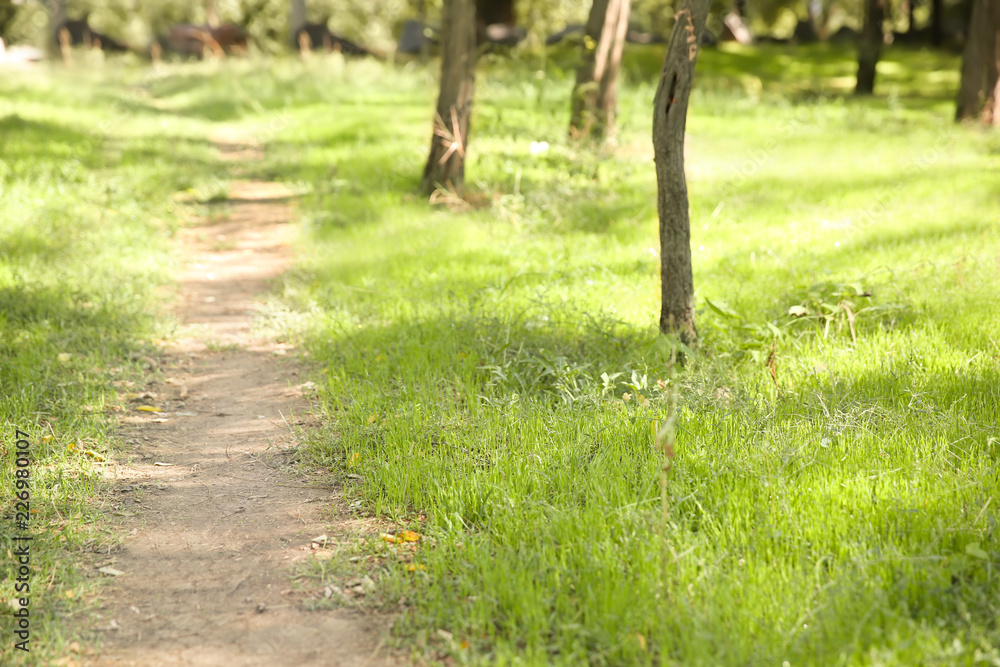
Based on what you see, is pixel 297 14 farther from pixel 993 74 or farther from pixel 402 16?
pixel 993 74

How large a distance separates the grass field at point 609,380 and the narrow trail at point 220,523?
218 mm

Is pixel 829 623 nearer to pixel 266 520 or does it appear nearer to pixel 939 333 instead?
pixel 266 520

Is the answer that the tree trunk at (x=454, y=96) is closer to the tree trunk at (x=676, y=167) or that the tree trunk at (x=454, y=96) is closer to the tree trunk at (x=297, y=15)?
the tree trunk at (x=676, y=167)

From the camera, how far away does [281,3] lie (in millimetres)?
40219

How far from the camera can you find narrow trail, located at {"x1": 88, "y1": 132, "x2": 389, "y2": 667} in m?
2.80

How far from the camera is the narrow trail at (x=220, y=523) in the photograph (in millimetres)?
2797

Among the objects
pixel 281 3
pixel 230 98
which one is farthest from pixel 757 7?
pixel 230 98

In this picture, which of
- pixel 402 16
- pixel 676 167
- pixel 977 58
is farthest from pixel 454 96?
pixel 402 16

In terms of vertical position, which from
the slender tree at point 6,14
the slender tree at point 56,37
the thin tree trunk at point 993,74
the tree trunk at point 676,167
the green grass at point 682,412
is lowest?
the green grass at point 682,412

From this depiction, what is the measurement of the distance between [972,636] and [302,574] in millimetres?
2430

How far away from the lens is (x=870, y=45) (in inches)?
685

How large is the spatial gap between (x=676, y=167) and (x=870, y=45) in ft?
51.1

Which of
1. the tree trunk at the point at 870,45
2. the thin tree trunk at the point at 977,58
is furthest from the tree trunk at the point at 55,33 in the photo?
the thin tree trunk at the point at 977,58

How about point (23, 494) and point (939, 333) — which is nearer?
point (23, 494)
